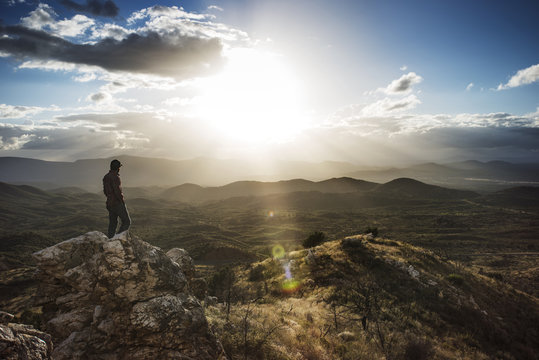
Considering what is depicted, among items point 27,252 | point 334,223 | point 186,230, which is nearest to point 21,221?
point 27,252

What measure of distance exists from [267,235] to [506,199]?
148 m

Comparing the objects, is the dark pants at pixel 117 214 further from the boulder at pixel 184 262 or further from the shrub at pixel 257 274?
the shrub at pixel 257 274

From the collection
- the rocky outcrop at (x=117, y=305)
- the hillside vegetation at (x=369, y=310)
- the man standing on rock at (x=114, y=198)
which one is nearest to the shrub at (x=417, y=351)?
the hillside vegetation at (x=369, y=310)

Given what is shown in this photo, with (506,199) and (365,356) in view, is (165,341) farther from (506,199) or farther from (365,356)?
(506,199)

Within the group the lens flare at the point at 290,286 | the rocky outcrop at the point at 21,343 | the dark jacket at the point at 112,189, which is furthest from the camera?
the lens flare at the point at 290,286

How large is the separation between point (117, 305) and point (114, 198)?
371 centimetres

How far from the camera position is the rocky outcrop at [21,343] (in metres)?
4.03

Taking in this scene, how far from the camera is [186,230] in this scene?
338 ft

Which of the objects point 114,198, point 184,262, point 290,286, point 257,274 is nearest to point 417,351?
point 184,262

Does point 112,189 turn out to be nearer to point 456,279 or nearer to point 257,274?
point 257,274

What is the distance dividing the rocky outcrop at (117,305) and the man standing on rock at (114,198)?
1128mm

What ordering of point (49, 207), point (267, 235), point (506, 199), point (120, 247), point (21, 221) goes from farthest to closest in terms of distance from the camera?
point (49, 207) < point (506, 199) < point (21, 221) < point (267, 235) < point (120, 247)

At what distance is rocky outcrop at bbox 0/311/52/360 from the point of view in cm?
403

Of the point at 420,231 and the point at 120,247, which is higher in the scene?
the point at 120,247
